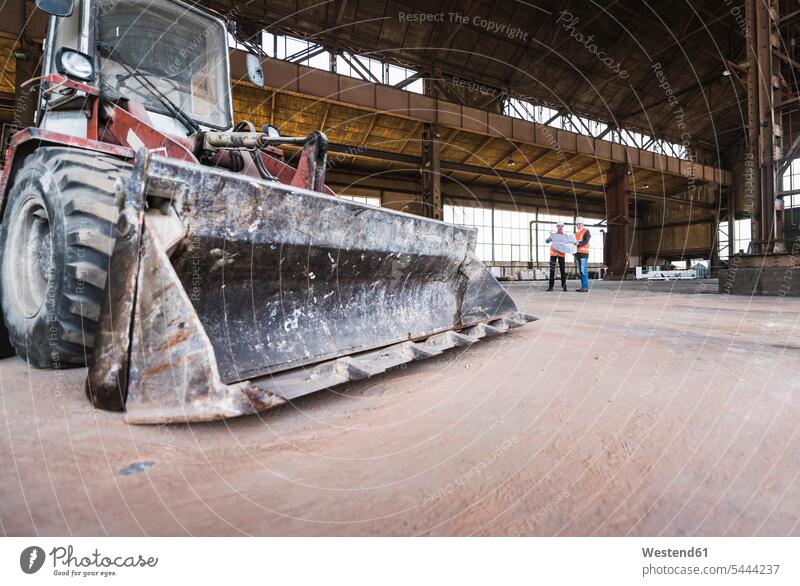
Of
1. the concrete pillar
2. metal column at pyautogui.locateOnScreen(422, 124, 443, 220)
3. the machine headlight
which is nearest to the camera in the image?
the machine headlight

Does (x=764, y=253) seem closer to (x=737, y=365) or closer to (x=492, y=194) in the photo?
(x=737, y=365)

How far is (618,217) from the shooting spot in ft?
51.4

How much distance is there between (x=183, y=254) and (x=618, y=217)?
57.0 feet

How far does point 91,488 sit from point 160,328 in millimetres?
457

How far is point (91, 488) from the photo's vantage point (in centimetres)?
94

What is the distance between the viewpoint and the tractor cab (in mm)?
2221

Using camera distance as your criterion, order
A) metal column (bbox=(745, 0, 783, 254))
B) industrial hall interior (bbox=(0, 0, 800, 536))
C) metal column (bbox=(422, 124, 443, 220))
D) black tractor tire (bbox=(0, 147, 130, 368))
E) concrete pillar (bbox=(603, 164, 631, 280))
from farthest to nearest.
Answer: concrete pillar (bbox=(603, 164, 631, 280)) < metal column (bbox=(422, 124, 443, 220)) < metal column (bbox=(745, 0, 783, 254)) < black tractor tire (bbox=(0, 147, 130, 368)) < industrial hall interior (bbox=(0, 0, 800, 536))

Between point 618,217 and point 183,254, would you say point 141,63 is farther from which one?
point 618,217

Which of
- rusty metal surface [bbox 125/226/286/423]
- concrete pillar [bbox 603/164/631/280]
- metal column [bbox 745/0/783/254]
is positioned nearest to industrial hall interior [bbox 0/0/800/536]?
rusty metal surface [bbox 125/226/286/423]

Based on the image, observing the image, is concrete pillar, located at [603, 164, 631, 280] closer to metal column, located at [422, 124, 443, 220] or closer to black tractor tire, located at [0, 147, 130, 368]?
metal column, located at [422, 124, 443, 220]

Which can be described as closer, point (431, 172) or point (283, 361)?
point (283, 361)
